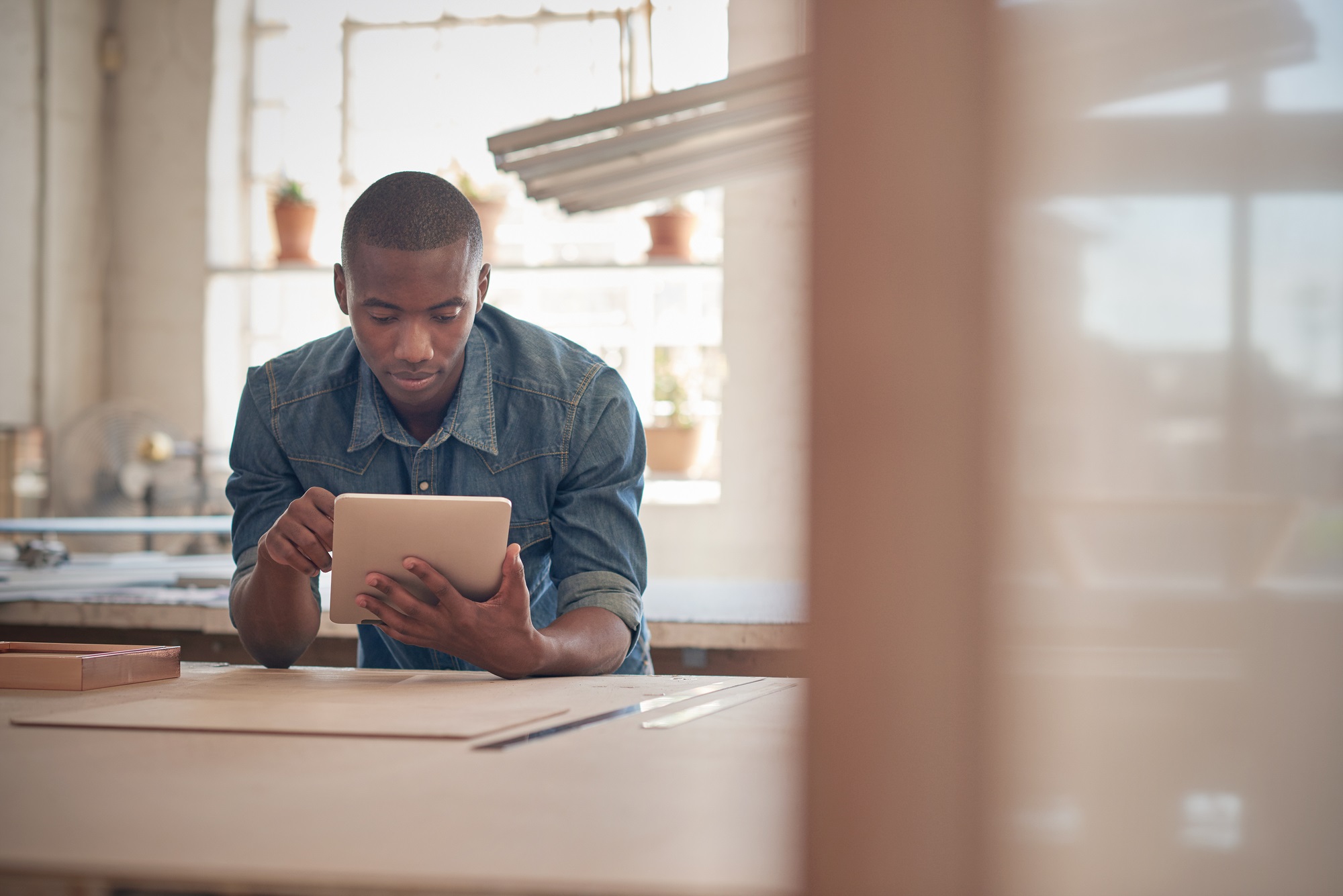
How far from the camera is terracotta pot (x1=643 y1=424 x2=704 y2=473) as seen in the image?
4648mm

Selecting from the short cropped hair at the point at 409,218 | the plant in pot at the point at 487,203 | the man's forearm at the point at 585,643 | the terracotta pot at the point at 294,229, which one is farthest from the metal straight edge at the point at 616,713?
the terracotta pot at the point at 294,229

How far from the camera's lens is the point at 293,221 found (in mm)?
4875

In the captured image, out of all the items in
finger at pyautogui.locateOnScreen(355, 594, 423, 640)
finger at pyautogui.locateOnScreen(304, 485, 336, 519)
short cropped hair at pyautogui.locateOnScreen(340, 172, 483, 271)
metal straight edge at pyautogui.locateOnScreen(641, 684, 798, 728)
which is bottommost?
metal straight edge at pyautogui.locateOnScreen(641, 684, 798, 728)

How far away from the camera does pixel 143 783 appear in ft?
2.34

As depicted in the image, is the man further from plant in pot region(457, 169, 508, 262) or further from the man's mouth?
plant in pot region(457, 169, 508, 262)

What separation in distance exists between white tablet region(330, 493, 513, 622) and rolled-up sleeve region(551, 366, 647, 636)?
220 mm

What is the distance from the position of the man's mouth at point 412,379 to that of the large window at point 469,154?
3.30 metres

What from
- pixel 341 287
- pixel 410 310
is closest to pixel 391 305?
pixel 410 310

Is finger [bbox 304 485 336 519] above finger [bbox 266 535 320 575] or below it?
above

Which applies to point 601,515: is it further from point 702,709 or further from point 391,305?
point 702,709

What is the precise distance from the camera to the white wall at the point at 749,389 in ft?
14.9

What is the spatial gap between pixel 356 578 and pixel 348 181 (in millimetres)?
4251

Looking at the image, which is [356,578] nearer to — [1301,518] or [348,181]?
[1301,518]

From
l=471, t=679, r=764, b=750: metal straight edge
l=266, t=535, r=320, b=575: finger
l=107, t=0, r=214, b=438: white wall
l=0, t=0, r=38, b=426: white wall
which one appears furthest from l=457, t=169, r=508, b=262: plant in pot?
l=471, t=679, r=764, b=750: metal straight edge
